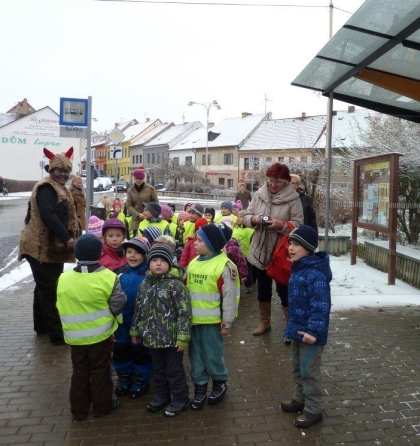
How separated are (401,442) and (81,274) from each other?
252 centimetres

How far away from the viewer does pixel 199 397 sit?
363 centimetres

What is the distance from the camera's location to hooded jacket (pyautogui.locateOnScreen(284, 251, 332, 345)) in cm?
327

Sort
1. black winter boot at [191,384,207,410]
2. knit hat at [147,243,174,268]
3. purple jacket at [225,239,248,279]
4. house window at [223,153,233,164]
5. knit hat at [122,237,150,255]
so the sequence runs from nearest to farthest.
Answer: knit hat at [147,243,174,268]
black winter boot at [191,384,207,410]
knit hat at [122,237,150,255]
purple jacket at [225,239,248,279]
house window at [223,153,233,164]

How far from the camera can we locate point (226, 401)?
3742 mm

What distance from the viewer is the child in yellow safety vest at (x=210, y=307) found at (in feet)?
11.8

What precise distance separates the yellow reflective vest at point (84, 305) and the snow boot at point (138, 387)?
2.00ft

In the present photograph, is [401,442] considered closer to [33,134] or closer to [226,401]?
[226,401]

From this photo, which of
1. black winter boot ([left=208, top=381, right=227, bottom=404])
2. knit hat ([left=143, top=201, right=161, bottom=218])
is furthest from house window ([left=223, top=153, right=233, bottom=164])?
black winter boot ([left=208, top=381, right=227, bottom=404])

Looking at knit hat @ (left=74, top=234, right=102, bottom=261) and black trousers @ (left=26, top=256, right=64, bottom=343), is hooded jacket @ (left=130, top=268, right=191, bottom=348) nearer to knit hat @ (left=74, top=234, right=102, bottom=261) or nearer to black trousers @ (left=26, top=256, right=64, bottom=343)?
knit hat @ (left=74, top=234, right=102, bottom=261)

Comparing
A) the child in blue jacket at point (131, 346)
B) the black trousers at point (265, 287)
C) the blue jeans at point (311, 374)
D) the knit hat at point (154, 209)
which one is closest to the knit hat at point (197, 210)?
the knit hat at point (154, 209)

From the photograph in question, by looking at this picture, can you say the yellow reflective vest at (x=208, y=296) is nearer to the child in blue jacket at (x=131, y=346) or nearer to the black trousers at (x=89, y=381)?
the child in blue jacket at (x=131, y=346)

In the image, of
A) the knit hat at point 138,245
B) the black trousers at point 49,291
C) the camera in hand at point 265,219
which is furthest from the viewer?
the black trousers at point 49,291

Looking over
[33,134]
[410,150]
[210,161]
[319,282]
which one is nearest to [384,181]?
[410,150]

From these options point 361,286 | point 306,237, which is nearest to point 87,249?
point 306,237
